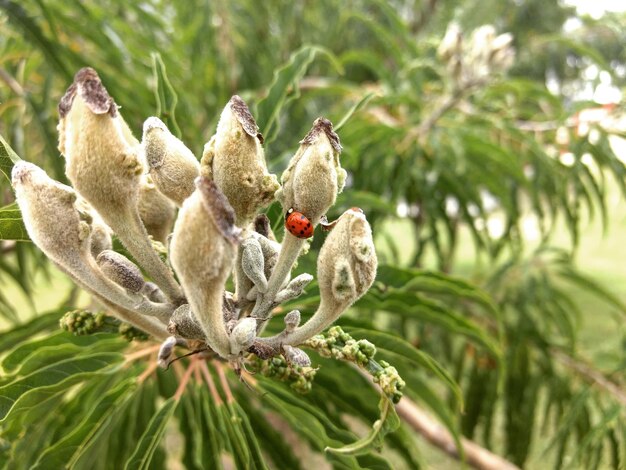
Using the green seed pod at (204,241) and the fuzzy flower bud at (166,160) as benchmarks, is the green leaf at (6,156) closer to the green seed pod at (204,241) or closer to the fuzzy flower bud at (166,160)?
the fuzzy flower bud at (166,160)

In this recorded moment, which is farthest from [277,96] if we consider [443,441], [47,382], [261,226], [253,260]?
[443,441]

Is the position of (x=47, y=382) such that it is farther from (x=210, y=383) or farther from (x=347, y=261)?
(x=347, y=261)

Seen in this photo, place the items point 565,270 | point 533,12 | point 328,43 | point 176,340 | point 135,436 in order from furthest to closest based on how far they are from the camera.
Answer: point 533,12
point 328,43
point 565,270
point 135,436
point 176,340

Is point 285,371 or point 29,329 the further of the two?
point 29,329

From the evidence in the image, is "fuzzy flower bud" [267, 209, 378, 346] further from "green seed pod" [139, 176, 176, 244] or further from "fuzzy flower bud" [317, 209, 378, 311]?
"green seed pod" [139, 176, 176, 244]

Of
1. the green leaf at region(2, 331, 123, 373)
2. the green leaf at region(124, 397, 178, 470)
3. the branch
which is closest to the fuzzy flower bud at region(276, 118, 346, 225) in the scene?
the green leaf at region(124, 397, 178, 470)

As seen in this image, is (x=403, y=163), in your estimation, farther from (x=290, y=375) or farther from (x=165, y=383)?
(x=290, y=375)

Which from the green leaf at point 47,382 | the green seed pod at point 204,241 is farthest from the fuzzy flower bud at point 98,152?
the green leaf at point 47,382

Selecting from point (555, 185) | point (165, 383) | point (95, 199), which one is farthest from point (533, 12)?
point (95, 199)
